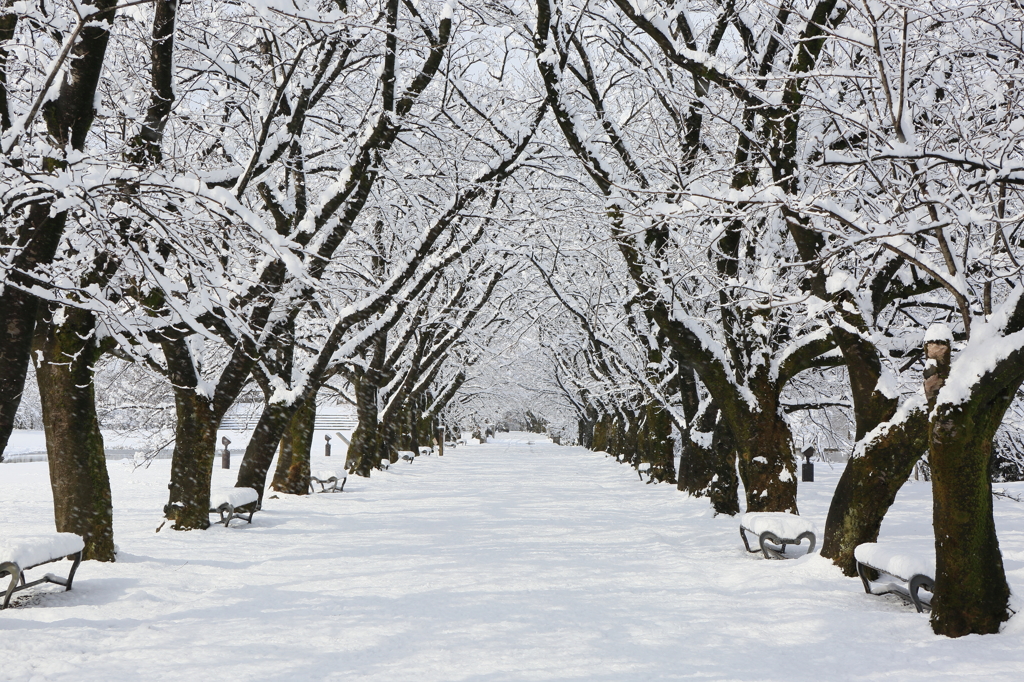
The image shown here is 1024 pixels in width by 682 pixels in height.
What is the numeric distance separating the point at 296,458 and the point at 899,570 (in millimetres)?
13653

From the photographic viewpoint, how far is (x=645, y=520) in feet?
44.5

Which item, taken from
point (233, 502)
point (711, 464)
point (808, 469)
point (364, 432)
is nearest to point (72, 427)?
point (233, 502)

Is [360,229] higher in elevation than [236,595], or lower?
higher

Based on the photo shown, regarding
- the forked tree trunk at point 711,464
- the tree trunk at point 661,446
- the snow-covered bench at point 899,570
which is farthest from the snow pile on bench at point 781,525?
the tree trunk at point 661,446

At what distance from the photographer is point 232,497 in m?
11.4

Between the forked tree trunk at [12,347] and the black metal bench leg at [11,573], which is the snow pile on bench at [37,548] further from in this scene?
the forked tree trunk at [12,347]

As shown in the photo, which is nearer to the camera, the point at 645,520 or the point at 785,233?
the point at 785,233

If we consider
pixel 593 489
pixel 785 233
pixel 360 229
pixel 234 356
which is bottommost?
pixel 593 489

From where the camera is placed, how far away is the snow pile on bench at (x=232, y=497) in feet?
36.7

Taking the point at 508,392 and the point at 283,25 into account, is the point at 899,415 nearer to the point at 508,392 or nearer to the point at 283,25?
the point at 283,25

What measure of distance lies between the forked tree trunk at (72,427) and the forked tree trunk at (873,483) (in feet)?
25.0

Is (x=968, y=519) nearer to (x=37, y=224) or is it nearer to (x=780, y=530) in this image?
(x=780, y=530)

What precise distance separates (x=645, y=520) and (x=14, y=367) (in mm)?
10290

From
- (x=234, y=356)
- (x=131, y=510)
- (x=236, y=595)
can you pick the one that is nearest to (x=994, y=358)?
(x=236, y=595)
